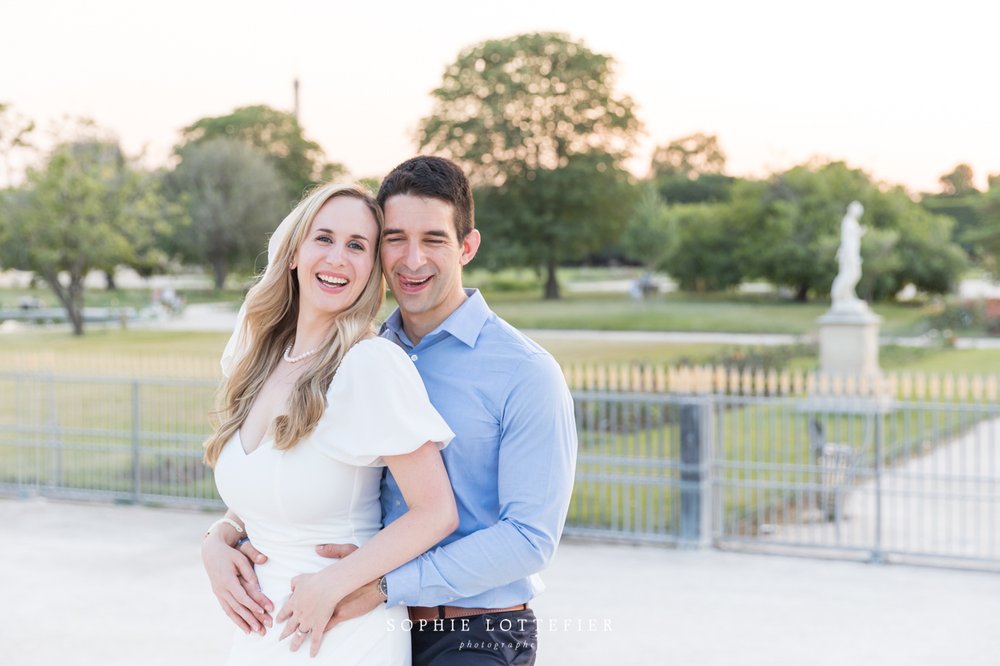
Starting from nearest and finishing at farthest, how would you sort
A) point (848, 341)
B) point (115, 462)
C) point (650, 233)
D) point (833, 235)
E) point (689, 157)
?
point (115, 462) → point (848, 341) → point (650, 233) → point (833, 235) → point (689, 157)

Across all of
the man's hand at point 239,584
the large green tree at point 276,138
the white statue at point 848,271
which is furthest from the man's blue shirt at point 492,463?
the large green tree at point 276,138

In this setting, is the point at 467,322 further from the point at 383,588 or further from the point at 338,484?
the point at 383,588

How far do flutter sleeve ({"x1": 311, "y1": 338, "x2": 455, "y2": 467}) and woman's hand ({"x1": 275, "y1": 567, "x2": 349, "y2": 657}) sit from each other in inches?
10.4

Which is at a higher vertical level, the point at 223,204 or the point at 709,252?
the point at 223,204

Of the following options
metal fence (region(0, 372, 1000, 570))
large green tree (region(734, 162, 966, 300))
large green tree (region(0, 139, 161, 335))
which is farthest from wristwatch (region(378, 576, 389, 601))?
large green tree (region(734, 162, 966, 300))

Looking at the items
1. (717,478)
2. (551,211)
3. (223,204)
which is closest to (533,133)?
(551,211)

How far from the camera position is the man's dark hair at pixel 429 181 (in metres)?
2.45

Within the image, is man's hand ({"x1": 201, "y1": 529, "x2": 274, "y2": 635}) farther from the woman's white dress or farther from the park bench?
the park bench

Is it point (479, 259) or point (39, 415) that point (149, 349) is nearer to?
point (39, 415)

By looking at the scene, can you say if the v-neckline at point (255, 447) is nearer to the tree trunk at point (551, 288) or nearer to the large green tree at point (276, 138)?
the tree trunk at point (551, 288)

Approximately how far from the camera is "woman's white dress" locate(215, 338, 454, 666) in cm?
227

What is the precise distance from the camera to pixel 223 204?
47969 mm

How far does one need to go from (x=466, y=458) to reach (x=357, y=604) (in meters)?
0.39

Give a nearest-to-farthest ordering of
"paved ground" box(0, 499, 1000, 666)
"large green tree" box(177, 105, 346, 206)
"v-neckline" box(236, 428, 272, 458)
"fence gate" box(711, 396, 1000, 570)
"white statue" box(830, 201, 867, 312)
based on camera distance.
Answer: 1. "v-neckline" box(236, 428, 272, 458)
2. "paved ground" box(0, 499, 1000, 666)
3. "fence gate" box(711, 396, 1000, 570)
4. "white statue" box(830, 201, 867, 312)
5. "large green tree" box(177, 105, 346, 206)
